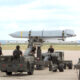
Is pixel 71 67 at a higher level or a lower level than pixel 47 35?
lower

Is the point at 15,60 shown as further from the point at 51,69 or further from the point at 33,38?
the point at 33,38

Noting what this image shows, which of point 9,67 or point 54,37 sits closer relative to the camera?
point 9,67

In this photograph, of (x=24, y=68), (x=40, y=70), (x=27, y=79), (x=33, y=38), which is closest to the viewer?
(x=27, y=79)

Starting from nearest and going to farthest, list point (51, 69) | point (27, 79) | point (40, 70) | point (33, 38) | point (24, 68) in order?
point (27, 79) < point (24, 68) < point (51, 69) < point (40, 70) < point (33, 38)

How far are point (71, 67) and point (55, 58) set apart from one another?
9.69 feet

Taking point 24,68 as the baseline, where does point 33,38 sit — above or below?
above

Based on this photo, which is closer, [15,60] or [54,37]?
[15,60]

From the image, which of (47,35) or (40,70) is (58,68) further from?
(47,35)

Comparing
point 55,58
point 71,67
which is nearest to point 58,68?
point 55,58

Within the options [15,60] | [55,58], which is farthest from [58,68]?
[15,60]

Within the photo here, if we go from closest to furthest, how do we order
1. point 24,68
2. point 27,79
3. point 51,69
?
1. point 27,79
2. point 24,68
3. point 51,69

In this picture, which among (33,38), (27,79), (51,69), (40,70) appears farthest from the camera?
(33,38)

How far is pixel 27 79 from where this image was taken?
19406mm

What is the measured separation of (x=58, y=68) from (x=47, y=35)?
4923mm
